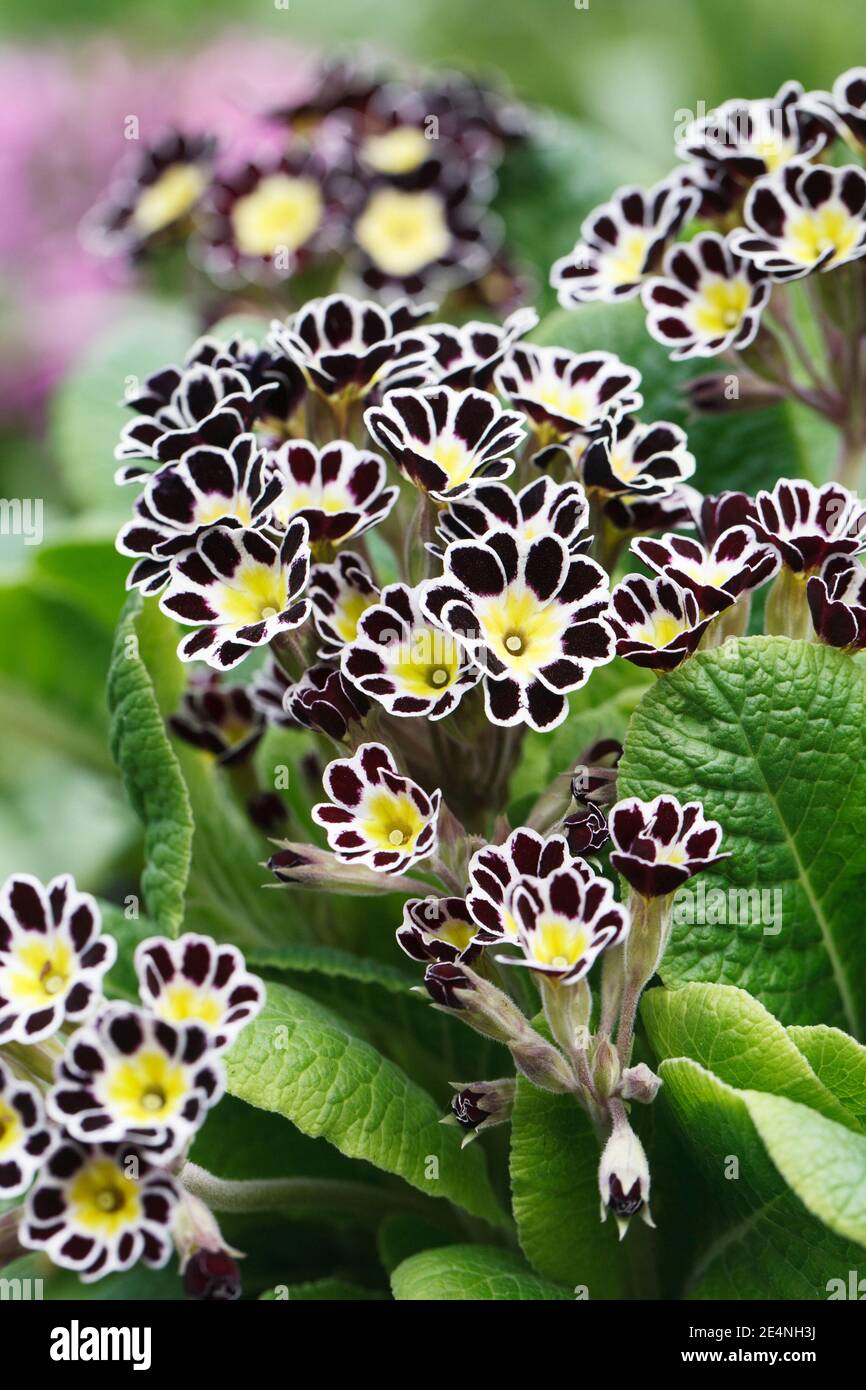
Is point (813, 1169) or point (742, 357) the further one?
point (742, 357)

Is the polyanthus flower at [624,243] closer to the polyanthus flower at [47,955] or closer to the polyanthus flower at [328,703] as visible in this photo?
the polyanthus flower at [328,703]

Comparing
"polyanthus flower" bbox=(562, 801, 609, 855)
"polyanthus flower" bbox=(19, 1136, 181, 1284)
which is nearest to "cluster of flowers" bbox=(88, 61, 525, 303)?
"polyanthus flower" bbox=(562, 801, 609, 855)

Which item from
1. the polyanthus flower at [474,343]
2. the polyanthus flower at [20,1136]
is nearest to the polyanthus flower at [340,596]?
the polyanthus flower at [474,343]

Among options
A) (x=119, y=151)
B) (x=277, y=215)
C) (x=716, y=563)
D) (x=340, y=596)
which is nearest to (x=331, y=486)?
(x=340, y=596)

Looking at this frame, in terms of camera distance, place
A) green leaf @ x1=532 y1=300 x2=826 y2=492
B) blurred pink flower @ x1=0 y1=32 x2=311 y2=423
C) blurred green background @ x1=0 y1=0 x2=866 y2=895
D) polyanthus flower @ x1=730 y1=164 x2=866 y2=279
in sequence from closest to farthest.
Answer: polyanthus flower @ x1=730 y1=164 x2=866 y2=279
green leaf @ x1=532 y1=300 x2=826 y2=492
blurred green background @ x1=0 y1=0 x2=866 y2=895
blurred pink flower @ x1=0 y1=32 x2=311 y2=423

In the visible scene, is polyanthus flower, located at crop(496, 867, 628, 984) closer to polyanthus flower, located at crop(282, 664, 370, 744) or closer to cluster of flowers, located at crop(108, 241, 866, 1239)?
cluster of flowers, located at crop(108, 241, 866, 1239)

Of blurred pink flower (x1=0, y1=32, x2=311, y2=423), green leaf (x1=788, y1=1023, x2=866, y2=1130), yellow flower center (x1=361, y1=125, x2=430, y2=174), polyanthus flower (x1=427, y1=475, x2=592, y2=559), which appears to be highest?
blurred pink flower (x1=0, y1=32, x2=311, y2=423)
